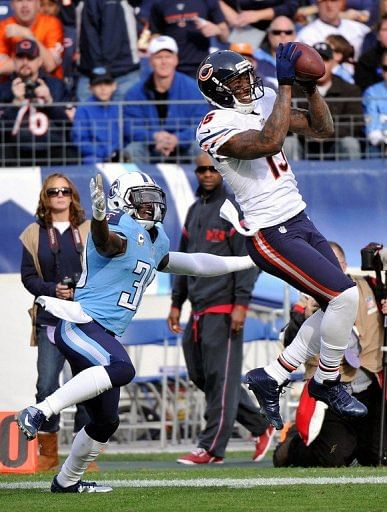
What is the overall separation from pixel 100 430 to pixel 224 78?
196cm

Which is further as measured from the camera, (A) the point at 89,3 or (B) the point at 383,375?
(A) the point at 89,3

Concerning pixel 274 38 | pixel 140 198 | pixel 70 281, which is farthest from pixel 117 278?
pixel 274 38

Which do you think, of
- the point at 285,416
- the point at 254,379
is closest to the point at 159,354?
the point at 285,416

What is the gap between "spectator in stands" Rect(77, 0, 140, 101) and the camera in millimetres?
13820

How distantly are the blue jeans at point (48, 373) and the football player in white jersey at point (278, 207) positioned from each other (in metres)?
2.47

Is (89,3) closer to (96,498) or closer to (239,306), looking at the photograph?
(239,306)

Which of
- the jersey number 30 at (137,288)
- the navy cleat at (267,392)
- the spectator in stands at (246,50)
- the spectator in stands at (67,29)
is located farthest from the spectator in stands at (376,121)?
the jersey number 30 at (137,288)

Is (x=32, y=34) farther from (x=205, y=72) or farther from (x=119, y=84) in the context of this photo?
(x=205, y=72)

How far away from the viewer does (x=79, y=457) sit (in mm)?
7004

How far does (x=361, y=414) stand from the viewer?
6.96m

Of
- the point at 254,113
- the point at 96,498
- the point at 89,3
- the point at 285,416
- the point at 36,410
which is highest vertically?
the point at 89,3

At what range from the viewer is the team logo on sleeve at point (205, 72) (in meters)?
7.05

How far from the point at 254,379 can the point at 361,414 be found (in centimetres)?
62

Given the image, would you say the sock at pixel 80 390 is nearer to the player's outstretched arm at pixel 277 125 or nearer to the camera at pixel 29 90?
the player's outstretched arm at pixel 277 125
